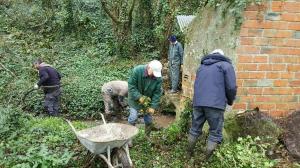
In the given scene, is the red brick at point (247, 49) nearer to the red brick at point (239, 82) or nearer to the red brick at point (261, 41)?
the red brick at point (261, 41)

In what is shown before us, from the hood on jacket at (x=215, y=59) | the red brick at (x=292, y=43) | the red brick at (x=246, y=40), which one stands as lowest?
the hood on jacket at (x=215, y=59)

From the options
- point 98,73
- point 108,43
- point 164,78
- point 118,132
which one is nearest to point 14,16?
point 108,43

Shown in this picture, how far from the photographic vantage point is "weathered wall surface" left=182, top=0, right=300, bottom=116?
665 centimetres

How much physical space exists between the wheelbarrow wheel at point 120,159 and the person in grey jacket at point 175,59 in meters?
6.22

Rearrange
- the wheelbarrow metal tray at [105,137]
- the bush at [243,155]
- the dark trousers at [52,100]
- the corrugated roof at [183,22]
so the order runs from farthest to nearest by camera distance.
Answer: the corrugated roof at [183,22] < the dark trousers at [52,100] < the bush at [243,155] < the wheelbarrow metal tray at [105,137]

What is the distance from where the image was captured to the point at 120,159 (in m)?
6.00

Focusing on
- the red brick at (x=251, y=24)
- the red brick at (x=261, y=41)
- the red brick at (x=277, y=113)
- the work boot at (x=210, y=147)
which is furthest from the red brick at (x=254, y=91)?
the work boot at (x=210, y=147)

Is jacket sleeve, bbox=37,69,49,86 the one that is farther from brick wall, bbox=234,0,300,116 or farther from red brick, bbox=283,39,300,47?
red brick, bbox=283,39,300,47

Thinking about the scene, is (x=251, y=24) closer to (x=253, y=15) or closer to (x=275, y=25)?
(x=253, y=15)

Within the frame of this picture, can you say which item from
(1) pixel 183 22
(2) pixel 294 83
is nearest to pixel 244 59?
(2) pixel 294 83

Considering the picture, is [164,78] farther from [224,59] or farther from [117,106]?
[224,59]

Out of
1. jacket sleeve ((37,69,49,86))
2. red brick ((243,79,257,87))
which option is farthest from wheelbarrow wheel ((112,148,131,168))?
jacket sleeve ((37,69,49,86))

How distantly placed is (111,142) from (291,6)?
3766 millimetres

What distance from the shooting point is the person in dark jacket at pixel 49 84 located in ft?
35.2
